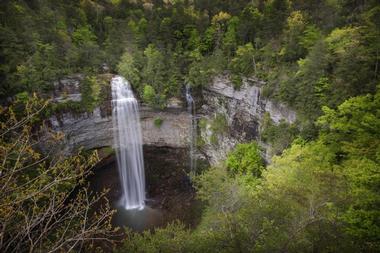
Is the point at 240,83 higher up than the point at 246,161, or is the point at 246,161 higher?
the point at 240,83

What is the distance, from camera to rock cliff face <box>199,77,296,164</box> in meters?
23.4

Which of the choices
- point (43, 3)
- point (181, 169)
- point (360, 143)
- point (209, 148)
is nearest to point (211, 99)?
point (209, 148)

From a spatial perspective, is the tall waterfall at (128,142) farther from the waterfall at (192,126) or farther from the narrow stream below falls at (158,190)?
the waterfall at (192,126)

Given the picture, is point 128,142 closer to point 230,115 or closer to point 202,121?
point 202,121

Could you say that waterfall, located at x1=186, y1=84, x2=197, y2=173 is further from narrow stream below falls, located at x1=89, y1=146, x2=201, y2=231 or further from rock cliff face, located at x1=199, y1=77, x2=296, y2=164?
rock cliff face, located at x1=199, y1=77, x2=296, y2=164

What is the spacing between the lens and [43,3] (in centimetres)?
3102

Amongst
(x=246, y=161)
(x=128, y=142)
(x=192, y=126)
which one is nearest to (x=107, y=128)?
(x=128, y=142)

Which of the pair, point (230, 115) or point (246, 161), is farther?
point (230, 115)

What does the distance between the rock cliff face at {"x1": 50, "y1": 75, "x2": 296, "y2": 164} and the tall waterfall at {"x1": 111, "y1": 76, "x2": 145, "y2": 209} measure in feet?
3.14

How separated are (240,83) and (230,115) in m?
3.59

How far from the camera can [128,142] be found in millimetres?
27781

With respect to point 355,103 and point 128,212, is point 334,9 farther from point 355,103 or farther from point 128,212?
point 128,212

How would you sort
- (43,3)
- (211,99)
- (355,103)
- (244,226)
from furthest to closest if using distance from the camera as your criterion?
(43,3)
(211,99)
(355,103)
(244,226)

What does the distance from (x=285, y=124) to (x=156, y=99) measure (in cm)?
1266
